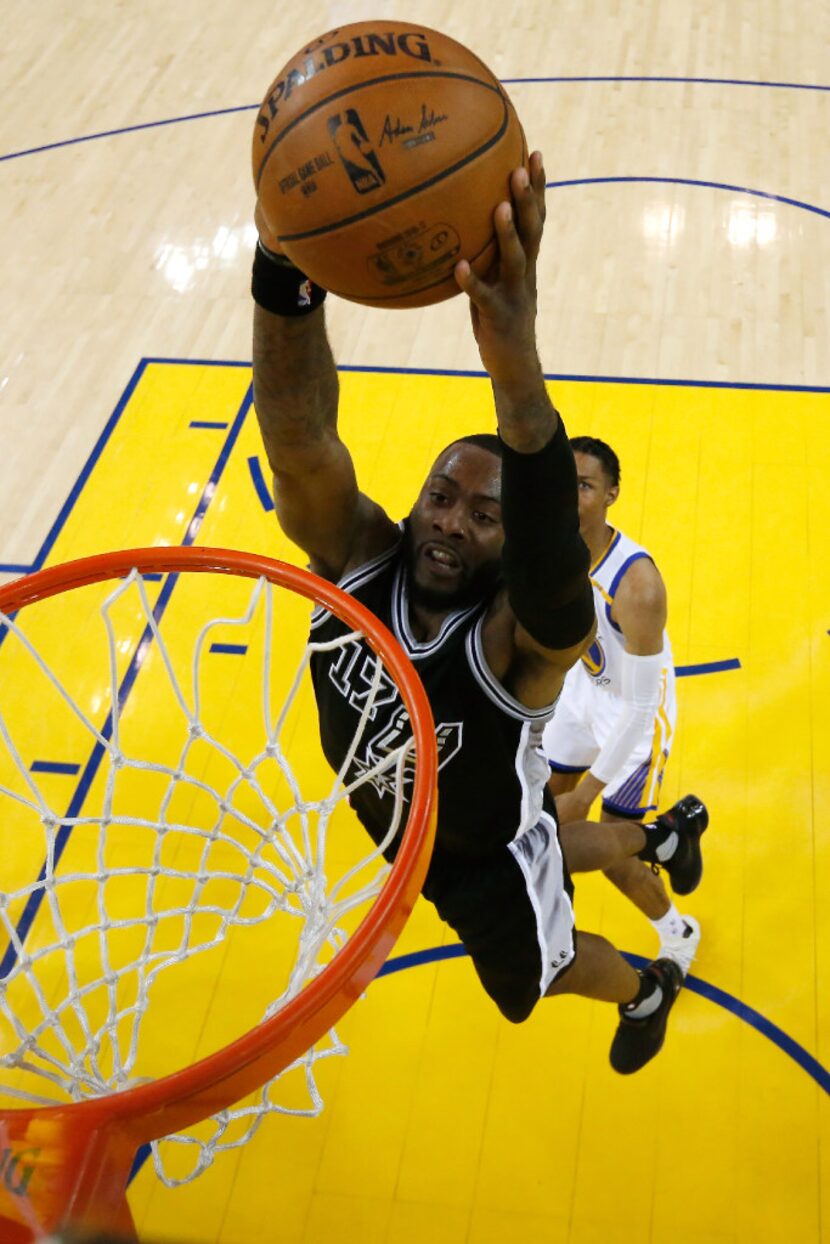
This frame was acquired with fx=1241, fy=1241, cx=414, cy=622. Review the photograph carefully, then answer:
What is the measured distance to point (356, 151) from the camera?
1.94 m

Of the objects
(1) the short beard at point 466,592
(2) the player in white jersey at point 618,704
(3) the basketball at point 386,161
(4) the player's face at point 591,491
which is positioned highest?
(3) the basketball at point 386,161

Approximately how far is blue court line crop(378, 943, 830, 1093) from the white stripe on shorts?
2.60ft

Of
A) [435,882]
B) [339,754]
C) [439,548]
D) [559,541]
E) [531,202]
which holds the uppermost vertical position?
[531,202]

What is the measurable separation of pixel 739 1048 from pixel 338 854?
1.38 meters

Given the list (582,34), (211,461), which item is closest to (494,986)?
(211,461)

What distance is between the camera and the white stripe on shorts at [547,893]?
2977 mm

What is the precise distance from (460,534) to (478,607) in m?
0.16

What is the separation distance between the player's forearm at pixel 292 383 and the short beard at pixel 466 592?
40 cm

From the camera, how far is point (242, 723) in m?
4.52

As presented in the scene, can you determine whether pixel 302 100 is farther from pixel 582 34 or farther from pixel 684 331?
pixel 582 34

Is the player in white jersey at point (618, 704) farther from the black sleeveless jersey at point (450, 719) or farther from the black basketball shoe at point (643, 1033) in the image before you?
the black sleeveless jersey at point (450, 719)

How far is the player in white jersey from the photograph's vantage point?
3.49 m

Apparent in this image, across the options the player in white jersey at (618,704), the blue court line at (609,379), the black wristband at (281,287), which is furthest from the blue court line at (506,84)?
the black wristband at (281,287)

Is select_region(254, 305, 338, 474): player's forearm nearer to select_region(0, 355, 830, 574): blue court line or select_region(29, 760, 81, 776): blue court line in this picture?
select_region(29, 760, 81, 776): blue court line
